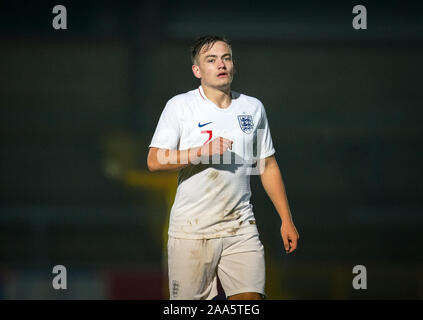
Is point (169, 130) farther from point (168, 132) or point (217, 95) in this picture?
point (217, 95)

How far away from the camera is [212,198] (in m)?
3.16

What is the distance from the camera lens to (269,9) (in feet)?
37.0

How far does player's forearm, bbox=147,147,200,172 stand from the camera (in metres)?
2.95

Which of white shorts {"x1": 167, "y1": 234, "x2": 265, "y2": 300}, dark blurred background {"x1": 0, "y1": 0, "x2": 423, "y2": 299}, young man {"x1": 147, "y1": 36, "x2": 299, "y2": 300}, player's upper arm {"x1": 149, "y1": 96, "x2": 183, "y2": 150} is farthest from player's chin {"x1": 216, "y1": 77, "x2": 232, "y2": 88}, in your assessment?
dark blurred background {"x1": 0, "y1": 0, "x2": 423, "y2": 299}

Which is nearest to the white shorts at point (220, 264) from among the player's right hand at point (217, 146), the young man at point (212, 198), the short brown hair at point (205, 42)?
the young man at point (212, 198)

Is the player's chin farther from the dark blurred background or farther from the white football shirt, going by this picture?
the dark blurred background

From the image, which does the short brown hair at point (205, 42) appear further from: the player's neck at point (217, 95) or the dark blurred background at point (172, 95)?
the dark blurred background at point (172, 95)

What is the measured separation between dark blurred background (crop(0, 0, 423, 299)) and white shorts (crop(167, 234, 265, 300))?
649 centimetres

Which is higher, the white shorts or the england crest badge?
the england crest badge

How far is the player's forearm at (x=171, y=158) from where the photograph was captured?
295cm

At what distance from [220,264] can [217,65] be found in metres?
0.96
